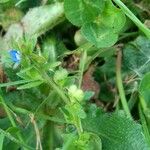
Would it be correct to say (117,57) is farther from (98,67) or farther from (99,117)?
(99,117)

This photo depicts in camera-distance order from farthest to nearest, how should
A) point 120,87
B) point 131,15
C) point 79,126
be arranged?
point 120,87 < point 131,15 < point 79,126

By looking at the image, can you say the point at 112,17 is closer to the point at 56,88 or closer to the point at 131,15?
the point at 131,15

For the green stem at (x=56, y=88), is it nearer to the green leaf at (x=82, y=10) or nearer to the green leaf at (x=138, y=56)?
the green leaf at (x=82, y=10)

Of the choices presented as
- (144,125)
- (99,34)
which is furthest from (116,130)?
(99,34)

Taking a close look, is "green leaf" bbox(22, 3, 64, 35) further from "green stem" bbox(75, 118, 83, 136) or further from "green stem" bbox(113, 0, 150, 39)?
"green stem" bbox(75, 118, 83, 136)

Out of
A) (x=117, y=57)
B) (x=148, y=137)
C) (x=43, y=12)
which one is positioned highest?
(x=43, y=12)

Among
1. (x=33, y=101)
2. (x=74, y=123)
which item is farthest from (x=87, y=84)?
(x=74, y=123)
